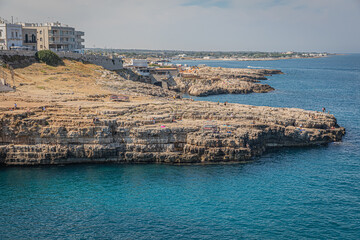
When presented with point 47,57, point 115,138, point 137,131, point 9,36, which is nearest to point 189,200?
point 137,131

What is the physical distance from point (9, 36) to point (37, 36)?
10.0 meters

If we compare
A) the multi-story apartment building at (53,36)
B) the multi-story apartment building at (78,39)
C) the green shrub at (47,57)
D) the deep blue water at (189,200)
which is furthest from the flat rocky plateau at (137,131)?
the multi-story apartment building at (78,39)

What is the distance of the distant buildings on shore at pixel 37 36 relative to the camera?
83062mm

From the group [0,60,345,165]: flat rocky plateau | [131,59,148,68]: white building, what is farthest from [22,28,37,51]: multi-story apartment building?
[0,60,345,165]: flat rocky plateau

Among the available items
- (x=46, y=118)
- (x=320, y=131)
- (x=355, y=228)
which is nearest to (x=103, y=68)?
(x=46, y=118)

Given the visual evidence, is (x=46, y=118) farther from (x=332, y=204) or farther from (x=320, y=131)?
(x=320, y=131)

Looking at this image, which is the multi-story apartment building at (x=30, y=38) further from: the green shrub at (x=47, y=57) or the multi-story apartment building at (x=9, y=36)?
Answer: the green shrub at (x=47, y=57)

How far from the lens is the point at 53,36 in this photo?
92125 millimetres

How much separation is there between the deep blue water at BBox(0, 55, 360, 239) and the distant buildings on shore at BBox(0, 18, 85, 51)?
50.8 m

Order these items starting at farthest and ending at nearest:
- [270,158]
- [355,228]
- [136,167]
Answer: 1. [270,158]
2. [136,167]
3. [355,228]

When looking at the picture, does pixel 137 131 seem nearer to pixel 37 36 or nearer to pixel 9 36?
pixel 9 36

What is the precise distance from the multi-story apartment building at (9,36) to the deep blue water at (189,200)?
49.8 meters

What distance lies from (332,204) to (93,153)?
29.4 meters

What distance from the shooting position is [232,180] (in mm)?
41188
